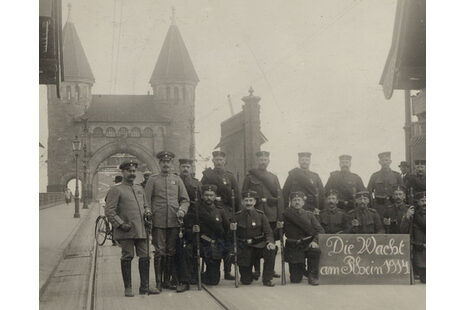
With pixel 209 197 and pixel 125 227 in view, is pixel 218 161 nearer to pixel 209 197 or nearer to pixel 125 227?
pixel 209 197

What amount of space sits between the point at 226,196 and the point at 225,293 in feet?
5.05

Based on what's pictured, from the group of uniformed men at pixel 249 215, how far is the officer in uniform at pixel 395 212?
0.05ft

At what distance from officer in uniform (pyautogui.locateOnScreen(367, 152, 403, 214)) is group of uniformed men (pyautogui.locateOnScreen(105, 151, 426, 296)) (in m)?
0.01

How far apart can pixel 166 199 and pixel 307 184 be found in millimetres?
2145

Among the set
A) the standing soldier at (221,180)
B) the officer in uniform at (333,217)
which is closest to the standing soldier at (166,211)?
the standing soldier at (221,180)

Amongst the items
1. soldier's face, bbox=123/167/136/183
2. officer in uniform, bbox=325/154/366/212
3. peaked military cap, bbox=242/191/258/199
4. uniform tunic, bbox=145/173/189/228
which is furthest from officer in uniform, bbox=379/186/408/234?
soldier's face, bbox=123/167/136/183

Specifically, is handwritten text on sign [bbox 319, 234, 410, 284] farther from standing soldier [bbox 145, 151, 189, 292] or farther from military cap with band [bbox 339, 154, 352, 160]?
standing soldier [bbox 145, 151, 189, 292]

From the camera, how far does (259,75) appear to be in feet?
29.5

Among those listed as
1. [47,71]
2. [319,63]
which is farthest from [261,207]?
[47,71]

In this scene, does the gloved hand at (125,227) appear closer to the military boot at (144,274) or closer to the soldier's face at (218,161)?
the military boot at (144,274)

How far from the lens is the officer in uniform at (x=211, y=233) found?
870cm

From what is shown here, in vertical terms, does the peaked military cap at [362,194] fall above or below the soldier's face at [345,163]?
below

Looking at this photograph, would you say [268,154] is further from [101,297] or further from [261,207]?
[101,297]

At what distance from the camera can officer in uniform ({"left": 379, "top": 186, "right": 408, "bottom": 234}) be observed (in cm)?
957
